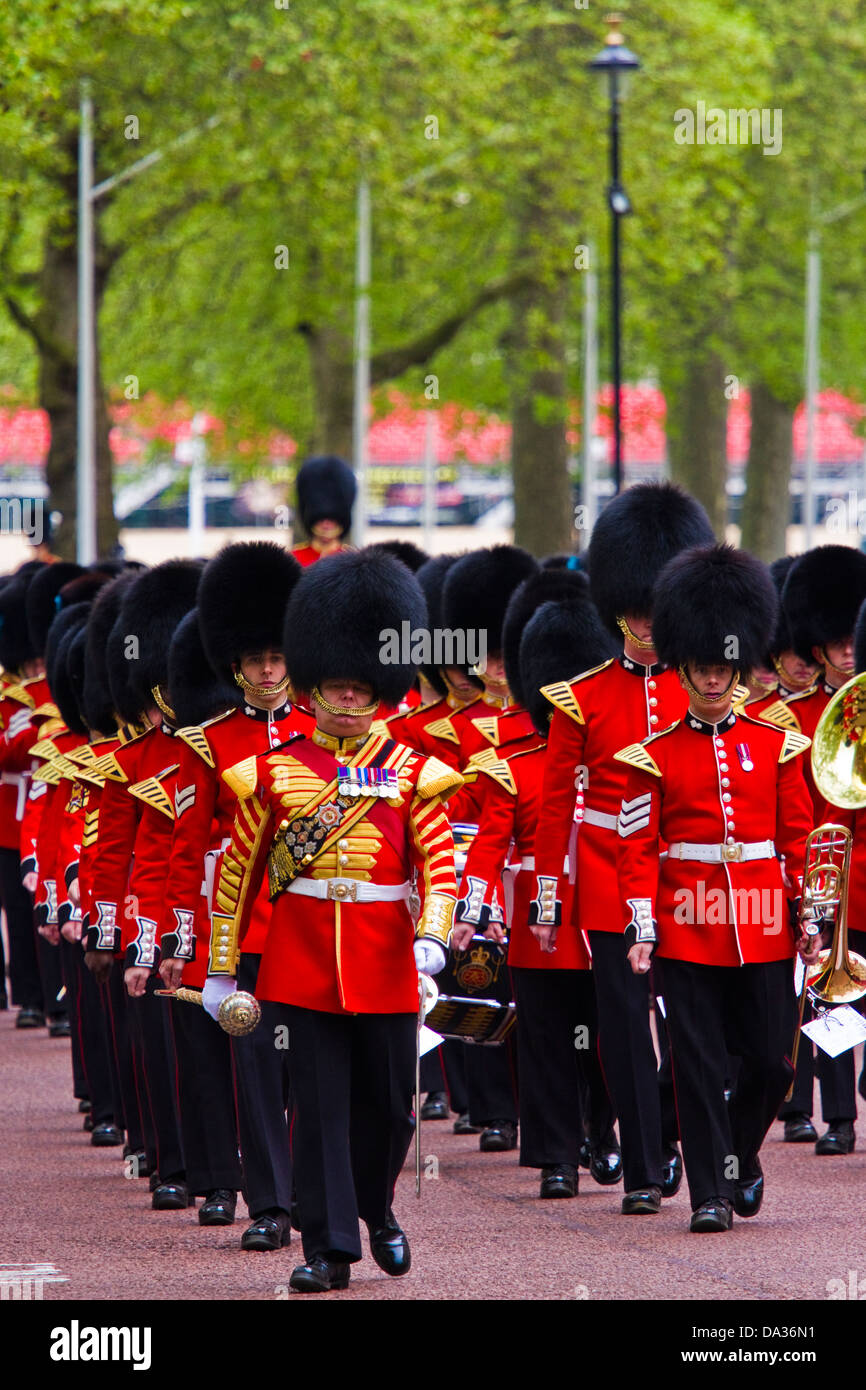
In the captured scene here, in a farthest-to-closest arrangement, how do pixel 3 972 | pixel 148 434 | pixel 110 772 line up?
pixel 148 434 < pixel 3 972 < pixel 110 772

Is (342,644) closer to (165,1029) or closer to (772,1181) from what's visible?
(165,1029)

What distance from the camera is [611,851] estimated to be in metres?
7.34

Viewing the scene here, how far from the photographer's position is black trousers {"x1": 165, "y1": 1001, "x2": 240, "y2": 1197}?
6.98 metres

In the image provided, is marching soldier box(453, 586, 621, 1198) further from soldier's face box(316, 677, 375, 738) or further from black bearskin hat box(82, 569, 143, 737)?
soldier's face box(316, 677, 375, 738)

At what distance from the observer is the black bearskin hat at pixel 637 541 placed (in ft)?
25.2

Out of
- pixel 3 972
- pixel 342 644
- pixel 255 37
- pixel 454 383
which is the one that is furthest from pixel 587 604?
pixel 454 383

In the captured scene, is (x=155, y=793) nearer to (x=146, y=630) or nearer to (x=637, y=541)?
(x=146, y=630)

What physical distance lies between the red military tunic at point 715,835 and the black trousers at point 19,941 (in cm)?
→ 521

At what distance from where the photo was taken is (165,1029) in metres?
7.59

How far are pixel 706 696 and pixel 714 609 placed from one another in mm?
240

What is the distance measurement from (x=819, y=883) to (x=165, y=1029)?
1994 millimetres

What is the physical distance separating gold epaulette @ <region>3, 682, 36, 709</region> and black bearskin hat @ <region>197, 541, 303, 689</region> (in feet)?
13.4

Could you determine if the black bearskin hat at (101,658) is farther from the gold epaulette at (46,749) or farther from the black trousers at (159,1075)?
the black trousers at (159,1075)

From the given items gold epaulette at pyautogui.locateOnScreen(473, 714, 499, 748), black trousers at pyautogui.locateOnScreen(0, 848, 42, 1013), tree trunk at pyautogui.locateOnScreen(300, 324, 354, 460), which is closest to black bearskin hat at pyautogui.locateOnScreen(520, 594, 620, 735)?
gold epaulette at pyautogui.locateOnScreen(473, 714, 499, 748)
